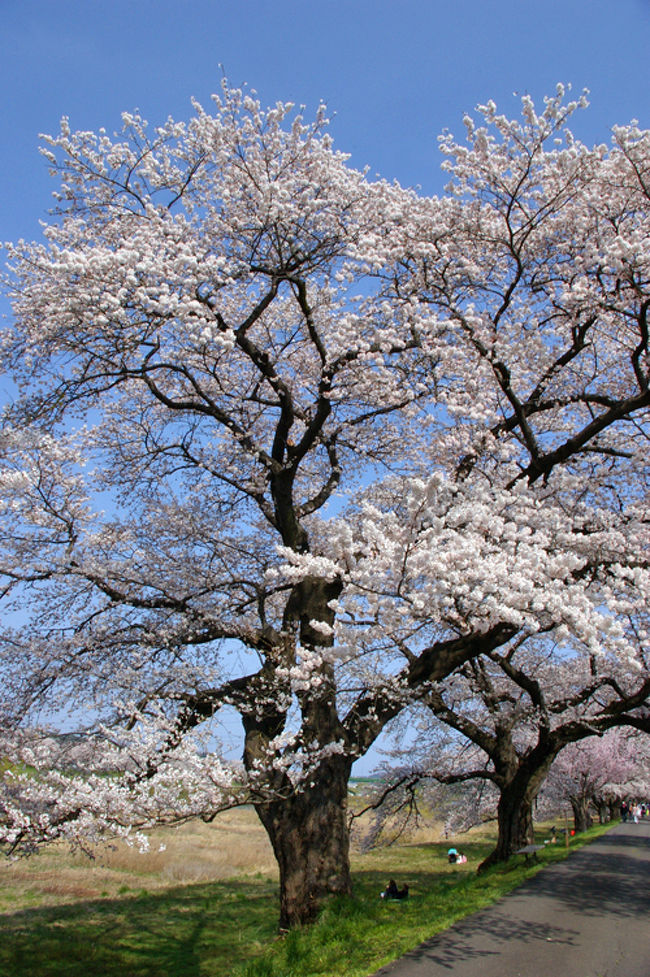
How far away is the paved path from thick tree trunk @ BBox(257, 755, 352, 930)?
1.48 meters

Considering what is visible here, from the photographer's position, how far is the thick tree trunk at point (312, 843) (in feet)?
24.9

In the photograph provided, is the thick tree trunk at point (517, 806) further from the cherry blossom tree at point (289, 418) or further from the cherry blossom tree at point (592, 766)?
the cherry blossom tree at point (592, 766)

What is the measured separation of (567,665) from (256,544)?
10562 mm

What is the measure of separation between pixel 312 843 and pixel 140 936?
320 inches

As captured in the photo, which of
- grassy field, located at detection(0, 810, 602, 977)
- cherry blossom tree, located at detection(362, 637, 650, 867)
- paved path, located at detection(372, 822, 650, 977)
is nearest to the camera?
paved path, located at detection(372, 822, 650, 977)

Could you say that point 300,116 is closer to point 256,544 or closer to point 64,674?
point 256,544

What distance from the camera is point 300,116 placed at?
930 cm

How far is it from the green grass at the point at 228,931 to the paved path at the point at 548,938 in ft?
1.10

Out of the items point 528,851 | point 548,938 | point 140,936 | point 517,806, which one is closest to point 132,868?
point 140,936

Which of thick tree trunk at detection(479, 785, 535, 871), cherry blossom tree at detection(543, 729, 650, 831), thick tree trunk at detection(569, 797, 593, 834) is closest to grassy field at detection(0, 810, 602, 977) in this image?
thick tree trunk at detection(479, 785, 535, 871)

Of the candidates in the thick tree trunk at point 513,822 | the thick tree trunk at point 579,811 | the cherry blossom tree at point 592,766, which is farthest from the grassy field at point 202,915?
the thick tree trunk at point 579,811

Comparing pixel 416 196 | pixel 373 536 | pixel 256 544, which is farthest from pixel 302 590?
pixel 416 196

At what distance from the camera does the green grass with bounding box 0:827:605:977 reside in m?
6.50

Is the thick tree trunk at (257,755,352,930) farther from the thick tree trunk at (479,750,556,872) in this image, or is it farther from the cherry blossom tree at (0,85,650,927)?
the thick tree trunk at (479,750,556,872)
